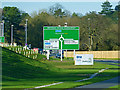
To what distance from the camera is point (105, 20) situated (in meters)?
88.8

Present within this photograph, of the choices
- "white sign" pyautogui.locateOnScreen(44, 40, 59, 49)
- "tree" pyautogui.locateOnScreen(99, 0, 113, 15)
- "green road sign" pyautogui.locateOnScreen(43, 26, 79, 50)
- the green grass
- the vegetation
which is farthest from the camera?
"tree" pyautogui.locateOnScreen(99, 0, 113, 15)

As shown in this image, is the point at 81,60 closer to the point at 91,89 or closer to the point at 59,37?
the point at 59,37

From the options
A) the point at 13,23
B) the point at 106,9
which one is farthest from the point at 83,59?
the point at 106,9

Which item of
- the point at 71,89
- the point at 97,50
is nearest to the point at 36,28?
the point at 97,50

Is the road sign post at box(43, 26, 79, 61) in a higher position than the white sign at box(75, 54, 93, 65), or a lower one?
higher

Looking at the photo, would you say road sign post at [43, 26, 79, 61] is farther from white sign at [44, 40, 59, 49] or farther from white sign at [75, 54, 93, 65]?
white sign at [75, 54, 93, 65]

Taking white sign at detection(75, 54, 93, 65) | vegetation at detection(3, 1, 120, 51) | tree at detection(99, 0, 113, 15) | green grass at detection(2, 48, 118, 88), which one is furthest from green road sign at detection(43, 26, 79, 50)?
tree at detection(99, 0, 113, 15)

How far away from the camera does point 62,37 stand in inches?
1981

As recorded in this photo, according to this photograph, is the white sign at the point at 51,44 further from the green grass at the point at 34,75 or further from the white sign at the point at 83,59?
the green grass at the point at 34,75

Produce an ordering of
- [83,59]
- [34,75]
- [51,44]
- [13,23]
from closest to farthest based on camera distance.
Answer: [34,75] → [83,59] → [51,44] → [13,23]

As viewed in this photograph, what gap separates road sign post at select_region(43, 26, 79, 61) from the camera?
50219 millimetres

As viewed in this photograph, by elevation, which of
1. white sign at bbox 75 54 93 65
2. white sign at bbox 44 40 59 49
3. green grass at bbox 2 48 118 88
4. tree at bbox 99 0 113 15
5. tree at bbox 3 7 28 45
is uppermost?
tree at bbox 99 0 113 15

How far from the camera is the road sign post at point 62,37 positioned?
50219 mm

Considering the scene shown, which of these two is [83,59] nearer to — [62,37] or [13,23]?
[62,37]
